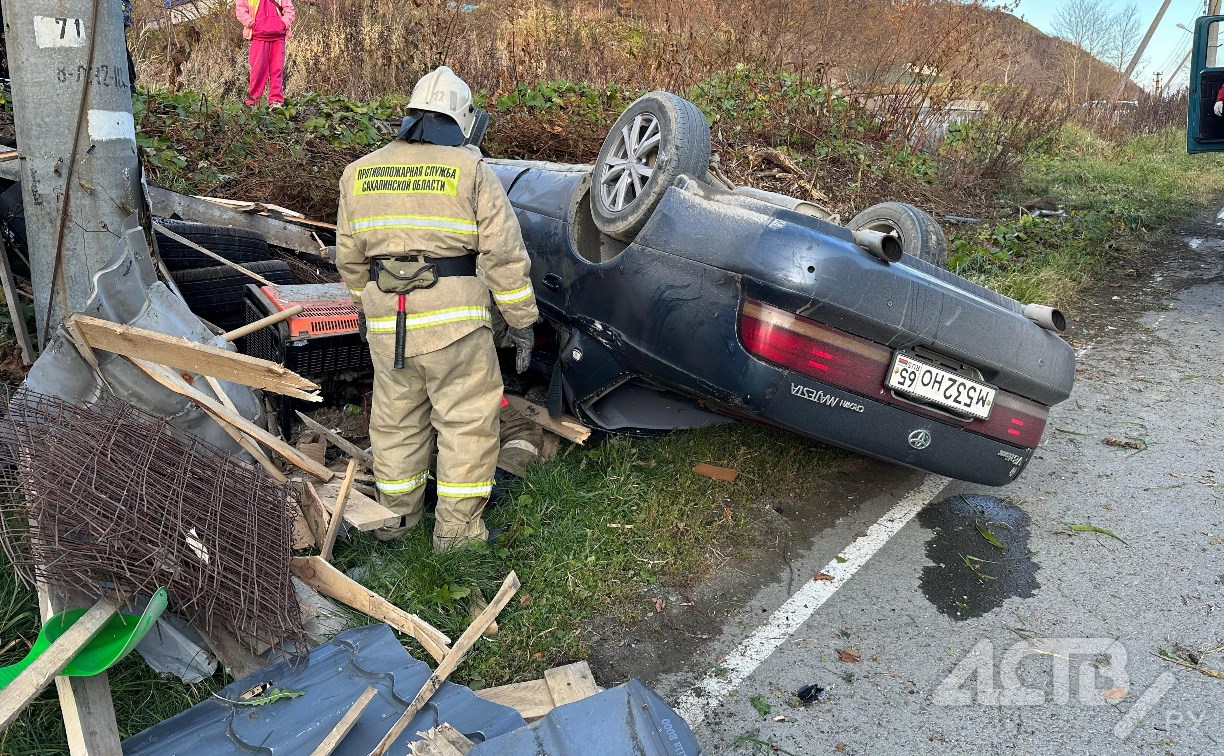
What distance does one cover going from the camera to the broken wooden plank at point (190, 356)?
3080 millimetres

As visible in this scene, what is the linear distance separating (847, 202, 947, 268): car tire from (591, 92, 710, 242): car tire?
0.88m

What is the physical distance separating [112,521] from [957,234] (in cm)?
784

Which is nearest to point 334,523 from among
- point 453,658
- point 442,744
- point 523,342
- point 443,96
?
point 453,658

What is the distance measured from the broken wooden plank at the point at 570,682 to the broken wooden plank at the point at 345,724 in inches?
22.0

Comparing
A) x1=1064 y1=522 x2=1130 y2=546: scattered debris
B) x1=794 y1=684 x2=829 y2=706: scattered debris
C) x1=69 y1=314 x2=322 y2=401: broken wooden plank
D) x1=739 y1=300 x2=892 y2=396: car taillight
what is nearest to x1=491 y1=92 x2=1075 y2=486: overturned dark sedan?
x1=739 y1=300 x2=892 y2=396: car taillight

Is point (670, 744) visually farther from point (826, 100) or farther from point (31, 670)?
point (826, 100)

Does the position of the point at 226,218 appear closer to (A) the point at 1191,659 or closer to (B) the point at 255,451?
(B) the point at 255,451

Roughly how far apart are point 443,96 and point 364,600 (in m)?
1.86

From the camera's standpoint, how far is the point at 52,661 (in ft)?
7.52

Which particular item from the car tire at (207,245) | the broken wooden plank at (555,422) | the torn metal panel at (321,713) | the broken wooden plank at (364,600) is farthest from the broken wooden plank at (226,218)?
A: the torn metal panel at (321,713)

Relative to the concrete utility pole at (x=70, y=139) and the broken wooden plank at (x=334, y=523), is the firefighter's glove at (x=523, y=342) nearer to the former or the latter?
the broken wooden plank at (x=334, y=523)

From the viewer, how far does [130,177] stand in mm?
3689

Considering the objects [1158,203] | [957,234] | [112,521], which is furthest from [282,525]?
[1158,203]

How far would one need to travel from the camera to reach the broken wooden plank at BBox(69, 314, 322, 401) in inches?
121
